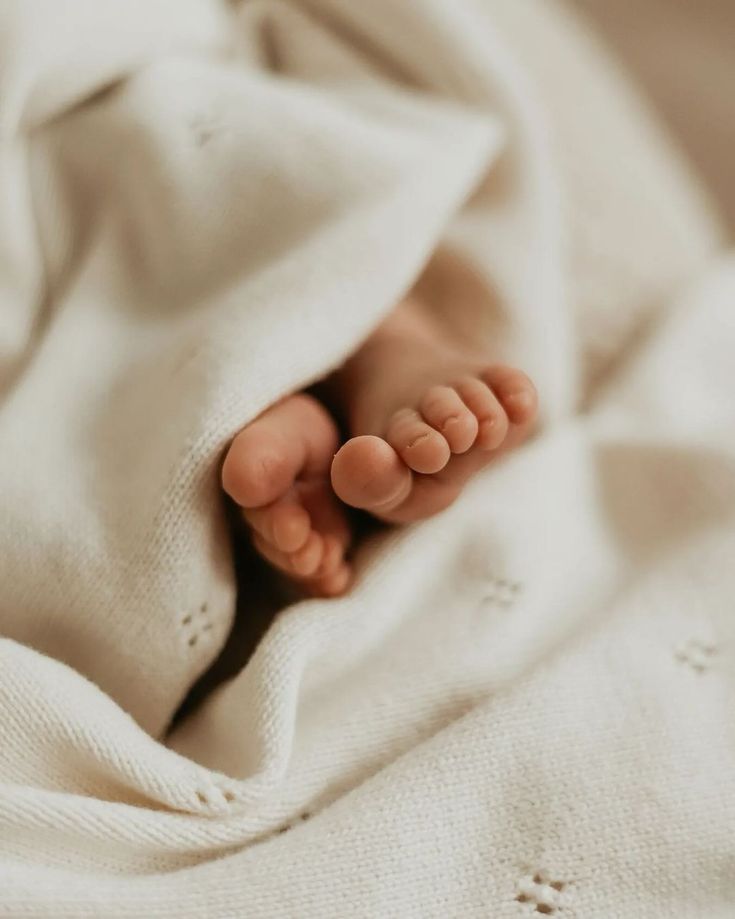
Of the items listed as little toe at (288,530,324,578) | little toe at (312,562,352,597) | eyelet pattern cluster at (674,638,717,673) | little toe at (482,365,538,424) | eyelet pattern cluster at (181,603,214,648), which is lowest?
eyelet pattern cluster at (674,638,717,673)

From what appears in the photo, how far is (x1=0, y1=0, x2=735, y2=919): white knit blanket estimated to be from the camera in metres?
0.46

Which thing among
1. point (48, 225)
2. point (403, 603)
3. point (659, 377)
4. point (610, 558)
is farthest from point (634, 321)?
point (48, 225)

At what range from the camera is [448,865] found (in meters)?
0.46

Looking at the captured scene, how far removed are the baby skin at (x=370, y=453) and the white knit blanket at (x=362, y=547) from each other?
0.03 m

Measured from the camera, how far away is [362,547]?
22.2 inches

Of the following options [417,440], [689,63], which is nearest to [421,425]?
[417,440]

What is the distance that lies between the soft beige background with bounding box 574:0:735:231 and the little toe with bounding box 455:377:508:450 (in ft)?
2.54

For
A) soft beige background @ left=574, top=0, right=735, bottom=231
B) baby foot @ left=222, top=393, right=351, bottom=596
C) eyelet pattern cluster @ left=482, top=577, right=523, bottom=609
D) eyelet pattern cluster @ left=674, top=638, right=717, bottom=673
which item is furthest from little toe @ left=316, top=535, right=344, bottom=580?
soft beige background @ left=574, top=0, right=735, bottom=231

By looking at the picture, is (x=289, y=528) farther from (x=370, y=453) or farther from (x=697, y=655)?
(x=697, y=655)

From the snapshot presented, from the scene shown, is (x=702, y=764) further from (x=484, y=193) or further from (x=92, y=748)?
(x=484, y=193)

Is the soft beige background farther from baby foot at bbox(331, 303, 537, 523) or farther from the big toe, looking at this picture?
the big toe

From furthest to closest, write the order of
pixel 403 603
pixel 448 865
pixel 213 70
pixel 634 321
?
pixel 634 321
pixel 213 70
pixel 403 603
pixel 448 865

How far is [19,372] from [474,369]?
0.29 m

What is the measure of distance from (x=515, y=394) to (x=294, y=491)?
13 centimetres
